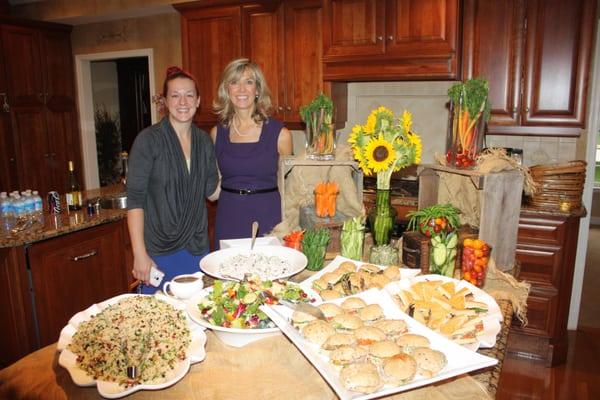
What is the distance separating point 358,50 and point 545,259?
189 cm

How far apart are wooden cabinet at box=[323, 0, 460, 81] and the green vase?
170cm

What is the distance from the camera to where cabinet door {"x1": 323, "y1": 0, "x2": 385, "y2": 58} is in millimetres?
3336

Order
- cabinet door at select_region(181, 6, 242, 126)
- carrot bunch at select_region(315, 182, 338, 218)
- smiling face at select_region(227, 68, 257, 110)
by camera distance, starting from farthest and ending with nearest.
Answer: cabinet door at select_region(181, 6, 242, 126) → smiling face at select_region(227, 68, 257, 110) → carrot bunch at select_region(315, 182, 338, 218)

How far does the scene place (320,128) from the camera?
2.06 meters

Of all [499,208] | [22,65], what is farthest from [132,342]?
[22,65]

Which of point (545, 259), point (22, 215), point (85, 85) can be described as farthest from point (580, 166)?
point (85, 85)

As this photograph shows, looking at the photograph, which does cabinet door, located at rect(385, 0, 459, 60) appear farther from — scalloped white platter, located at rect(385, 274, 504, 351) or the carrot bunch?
scalloped white platter, located at rect(385, 274, 504, 351)

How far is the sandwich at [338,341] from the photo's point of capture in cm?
109

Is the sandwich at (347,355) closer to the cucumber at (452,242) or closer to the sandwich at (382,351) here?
the sandwich at (382,351)

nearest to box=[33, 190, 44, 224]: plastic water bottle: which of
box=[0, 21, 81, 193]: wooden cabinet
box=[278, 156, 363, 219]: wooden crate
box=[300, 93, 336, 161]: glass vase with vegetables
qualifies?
box=[278, 156, 363, 219]: wooden crate

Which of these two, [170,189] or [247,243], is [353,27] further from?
[247,243]

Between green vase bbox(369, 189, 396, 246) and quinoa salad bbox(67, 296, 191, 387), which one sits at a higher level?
green vase bbox(369, 189, 396, 246)

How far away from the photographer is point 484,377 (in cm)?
111

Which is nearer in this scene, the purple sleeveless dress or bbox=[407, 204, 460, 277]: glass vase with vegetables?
bbox=[407, 204, 460, 277]: glass vase with vegetables
